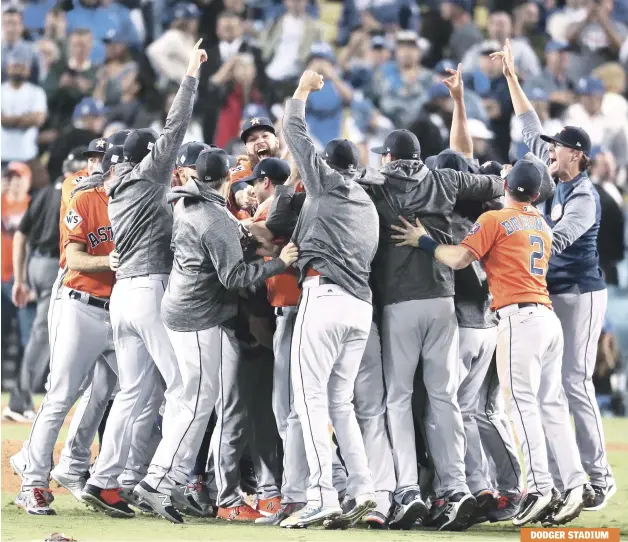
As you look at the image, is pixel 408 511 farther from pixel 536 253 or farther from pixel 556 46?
pixel 556 46

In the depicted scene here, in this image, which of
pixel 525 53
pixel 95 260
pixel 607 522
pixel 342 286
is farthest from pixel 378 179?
pixel 525 53

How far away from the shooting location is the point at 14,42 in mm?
13312

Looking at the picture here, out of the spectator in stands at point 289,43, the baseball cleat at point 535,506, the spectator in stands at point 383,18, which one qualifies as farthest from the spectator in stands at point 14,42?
the baseball cleat at point 535,506

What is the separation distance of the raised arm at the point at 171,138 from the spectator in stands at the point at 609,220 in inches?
236

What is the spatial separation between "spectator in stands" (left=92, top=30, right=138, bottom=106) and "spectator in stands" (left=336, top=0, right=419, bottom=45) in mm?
2832

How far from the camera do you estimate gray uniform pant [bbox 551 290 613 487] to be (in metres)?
6.62

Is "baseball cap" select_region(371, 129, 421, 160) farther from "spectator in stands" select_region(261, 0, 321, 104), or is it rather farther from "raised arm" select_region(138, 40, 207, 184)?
"spectator in stands" select_region(261, 0, 321, 104)

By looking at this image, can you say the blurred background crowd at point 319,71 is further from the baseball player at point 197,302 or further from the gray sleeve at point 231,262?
the gray sleeve at point 231,262

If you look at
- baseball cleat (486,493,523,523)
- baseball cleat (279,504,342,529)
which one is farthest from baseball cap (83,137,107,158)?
baseball cleat (486,493,523,523)

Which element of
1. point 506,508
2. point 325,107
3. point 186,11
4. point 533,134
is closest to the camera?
point 506,508

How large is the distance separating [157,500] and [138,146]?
6.11 feet

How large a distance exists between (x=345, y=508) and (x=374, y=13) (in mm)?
10087

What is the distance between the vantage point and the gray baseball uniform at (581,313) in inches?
260

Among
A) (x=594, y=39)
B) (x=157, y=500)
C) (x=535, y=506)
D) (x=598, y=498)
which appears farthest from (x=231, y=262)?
(x=594, y=39)
